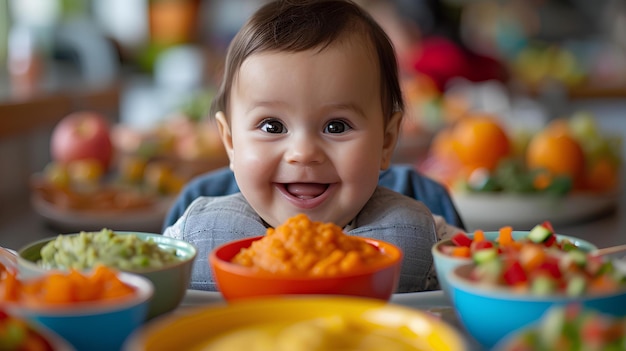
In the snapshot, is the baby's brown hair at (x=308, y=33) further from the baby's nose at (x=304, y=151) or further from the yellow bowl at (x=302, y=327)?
the yellow bowl at (x=302, y=327)

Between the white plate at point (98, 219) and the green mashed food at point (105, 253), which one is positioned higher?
the green mashed food at point (105, 253)

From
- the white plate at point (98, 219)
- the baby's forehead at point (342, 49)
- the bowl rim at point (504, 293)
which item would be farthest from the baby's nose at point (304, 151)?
the white plate at point (98, 219)

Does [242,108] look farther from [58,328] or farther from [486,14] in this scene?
[486,14]

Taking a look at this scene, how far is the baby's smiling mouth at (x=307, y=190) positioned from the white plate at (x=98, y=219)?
901mm

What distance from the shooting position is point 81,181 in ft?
7.32

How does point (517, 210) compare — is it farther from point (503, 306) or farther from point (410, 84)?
point (410, 84)

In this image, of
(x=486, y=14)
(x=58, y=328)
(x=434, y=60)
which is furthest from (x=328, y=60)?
(x=486, y=14)

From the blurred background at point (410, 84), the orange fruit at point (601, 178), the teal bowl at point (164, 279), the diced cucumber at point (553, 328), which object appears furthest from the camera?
the blurred background at point (410, 84)

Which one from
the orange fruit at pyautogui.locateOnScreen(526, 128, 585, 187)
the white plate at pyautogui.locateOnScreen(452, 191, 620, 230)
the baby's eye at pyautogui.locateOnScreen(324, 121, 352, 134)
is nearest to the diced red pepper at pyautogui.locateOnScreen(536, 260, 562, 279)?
the baby's eye at pyautogui.locateOnScreen(324, 121, 352, 134)

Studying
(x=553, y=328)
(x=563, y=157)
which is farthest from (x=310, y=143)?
(x=563, y=157)

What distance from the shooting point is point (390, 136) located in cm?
133

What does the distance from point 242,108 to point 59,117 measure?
217 centimetres

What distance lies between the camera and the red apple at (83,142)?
255 centimetres

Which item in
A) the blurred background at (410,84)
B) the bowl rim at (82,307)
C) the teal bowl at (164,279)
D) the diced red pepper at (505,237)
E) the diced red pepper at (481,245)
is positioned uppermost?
the bowl rim at (82,307)
